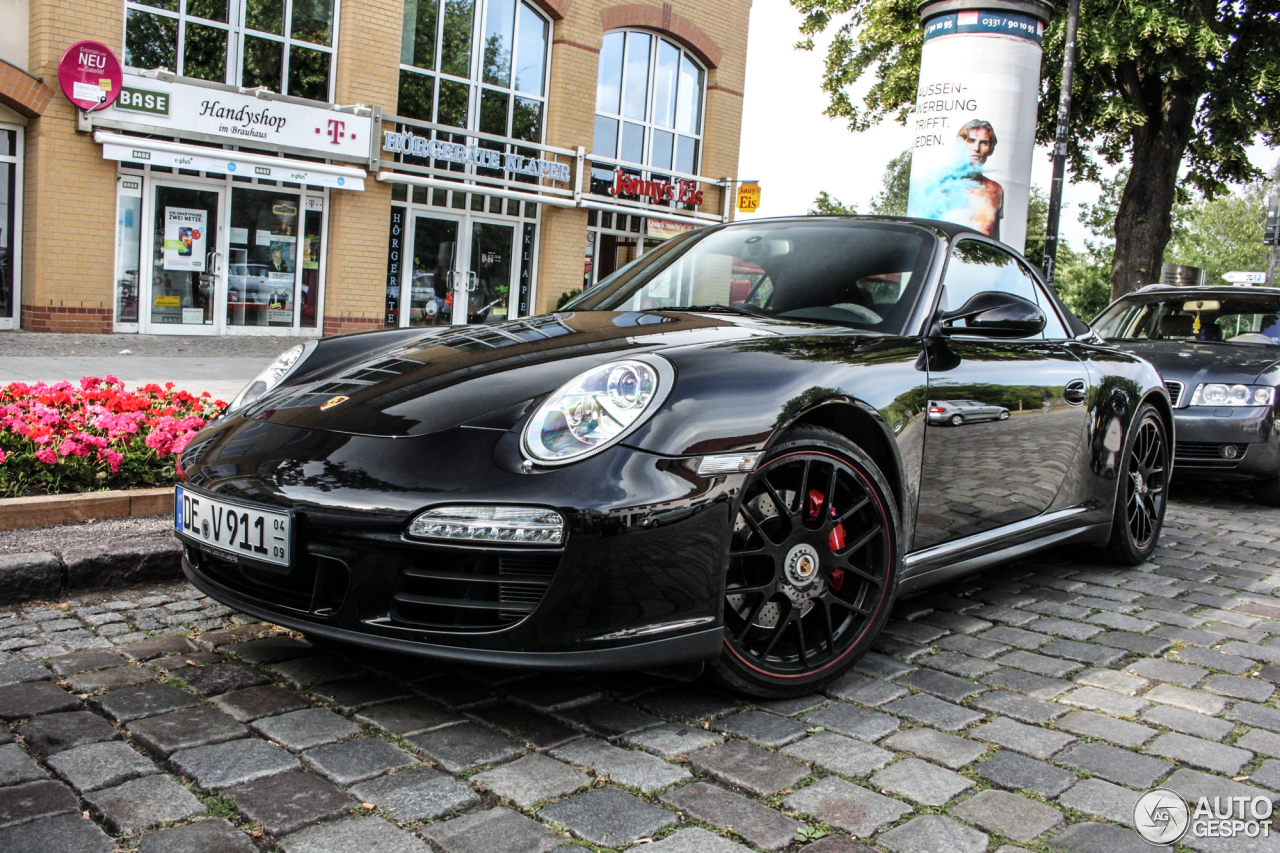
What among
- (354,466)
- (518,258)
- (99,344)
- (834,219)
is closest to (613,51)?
(518,258)

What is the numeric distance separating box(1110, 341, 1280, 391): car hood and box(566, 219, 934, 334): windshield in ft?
12.3

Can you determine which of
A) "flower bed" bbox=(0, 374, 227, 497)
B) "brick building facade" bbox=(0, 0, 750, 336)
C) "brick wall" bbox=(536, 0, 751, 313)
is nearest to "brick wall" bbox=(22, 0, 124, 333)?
"brick building facade" bbox=(0, 0, 750, 336)

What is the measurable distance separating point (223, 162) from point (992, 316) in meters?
13.1

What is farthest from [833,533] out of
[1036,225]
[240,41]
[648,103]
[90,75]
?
[1036,225]

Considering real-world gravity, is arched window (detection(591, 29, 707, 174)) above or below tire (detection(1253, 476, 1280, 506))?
above

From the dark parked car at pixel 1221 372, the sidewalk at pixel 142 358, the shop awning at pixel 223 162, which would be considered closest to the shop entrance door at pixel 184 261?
the sidewalk at pixel 142 358

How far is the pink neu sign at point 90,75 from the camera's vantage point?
1278cm

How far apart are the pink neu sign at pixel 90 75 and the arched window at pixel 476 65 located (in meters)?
4.41

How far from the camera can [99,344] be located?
12547 mm

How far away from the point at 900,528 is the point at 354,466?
Result: 1.56 m

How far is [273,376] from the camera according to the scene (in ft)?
11.2

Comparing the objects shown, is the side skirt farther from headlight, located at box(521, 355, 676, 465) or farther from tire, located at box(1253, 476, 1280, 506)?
tire, located at box(1253, 476, 1280, 506)

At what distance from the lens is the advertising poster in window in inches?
559

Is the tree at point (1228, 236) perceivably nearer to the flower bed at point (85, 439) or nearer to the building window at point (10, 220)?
the building window at point (10, 220)
